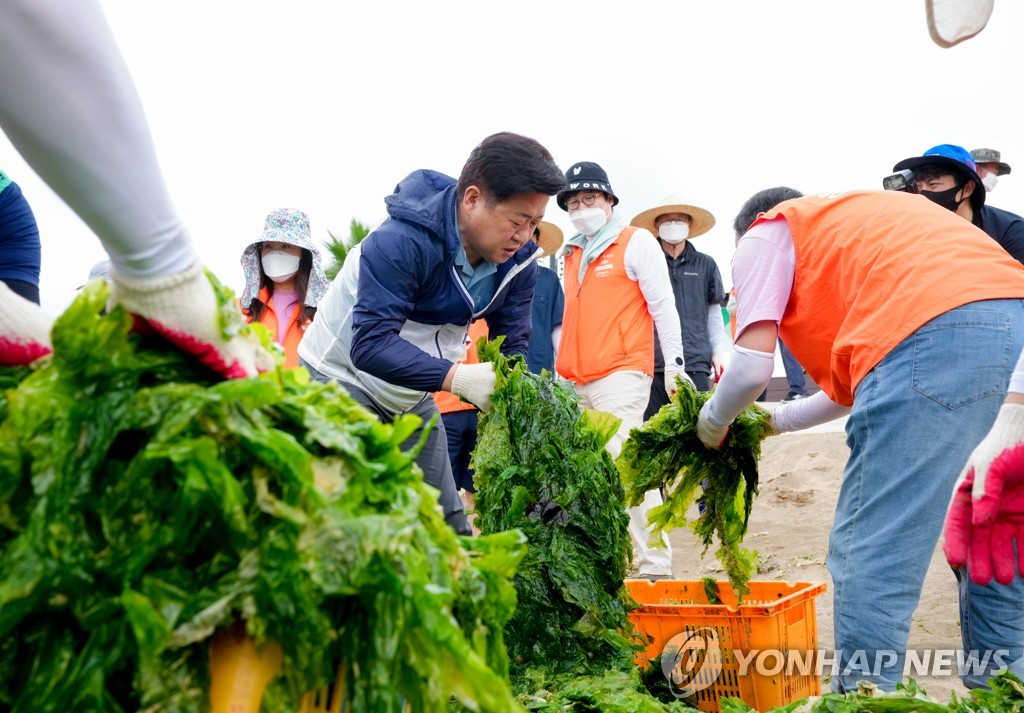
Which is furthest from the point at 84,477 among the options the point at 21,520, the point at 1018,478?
the point at 1018,478

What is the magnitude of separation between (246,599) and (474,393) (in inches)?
82.0

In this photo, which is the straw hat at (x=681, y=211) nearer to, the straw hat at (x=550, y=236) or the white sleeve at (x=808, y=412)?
the straw hat at (x=550, y=236)

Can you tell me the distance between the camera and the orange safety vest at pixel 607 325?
5.47 m

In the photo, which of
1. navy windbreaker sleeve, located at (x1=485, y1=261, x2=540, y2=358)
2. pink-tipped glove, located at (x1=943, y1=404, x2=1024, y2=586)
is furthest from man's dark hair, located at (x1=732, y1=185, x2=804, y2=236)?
pink-tipped glove, located at (x1=943, y1=404, x2=1024, y2=586)

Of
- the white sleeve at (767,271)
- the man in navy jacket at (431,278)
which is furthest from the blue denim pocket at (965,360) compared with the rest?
the man in navy jacket at (431,278)

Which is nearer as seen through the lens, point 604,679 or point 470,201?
point 604,679

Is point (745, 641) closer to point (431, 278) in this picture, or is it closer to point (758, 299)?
point (758, 299)

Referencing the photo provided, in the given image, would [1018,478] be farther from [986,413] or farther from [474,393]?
[474,393]

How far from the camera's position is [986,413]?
235cm

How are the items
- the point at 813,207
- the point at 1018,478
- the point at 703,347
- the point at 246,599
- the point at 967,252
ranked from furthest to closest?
the point at 703,347 < the point at 813,207 < the point at 967,252 < the point at 1018,478 < the point at 246,599

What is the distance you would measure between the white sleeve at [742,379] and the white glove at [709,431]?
14cm

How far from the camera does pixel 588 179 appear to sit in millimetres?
5984

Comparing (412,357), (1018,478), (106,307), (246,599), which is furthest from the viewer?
(412,357)

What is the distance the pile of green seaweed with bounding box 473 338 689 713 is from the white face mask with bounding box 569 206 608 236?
3095 millimetres
